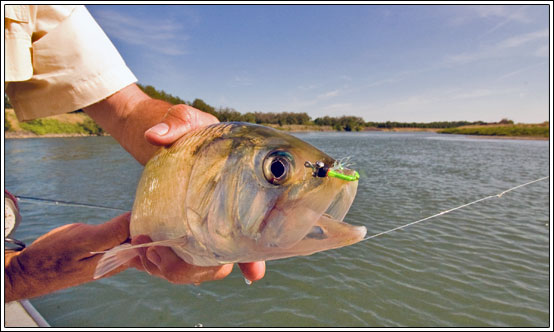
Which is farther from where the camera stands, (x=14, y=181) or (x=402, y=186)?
(x=14, y=181)

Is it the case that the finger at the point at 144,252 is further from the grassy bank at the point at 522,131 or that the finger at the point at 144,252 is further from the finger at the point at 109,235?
the grassy bank at the point at 522,131

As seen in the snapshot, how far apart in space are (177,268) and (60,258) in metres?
1.83

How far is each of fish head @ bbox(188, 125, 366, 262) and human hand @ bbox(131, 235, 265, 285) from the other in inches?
23.9

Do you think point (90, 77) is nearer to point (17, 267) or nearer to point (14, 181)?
point (17, 267)

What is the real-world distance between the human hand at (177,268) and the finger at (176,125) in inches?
23.8

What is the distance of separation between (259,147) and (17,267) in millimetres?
3266

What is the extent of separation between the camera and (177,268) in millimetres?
2008

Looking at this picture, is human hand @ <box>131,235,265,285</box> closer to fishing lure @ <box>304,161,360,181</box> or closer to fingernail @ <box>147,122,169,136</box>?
fingernail @ <box>147,122,169,136</box>

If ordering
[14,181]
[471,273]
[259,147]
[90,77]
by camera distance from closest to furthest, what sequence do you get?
[259,147]
[90,77]
[471,273]
[14,181]

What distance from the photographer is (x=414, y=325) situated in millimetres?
5562

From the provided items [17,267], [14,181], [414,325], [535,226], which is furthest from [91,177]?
[535,226]

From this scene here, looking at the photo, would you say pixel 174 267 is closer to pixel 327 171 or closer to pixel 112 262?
pixel 112 262

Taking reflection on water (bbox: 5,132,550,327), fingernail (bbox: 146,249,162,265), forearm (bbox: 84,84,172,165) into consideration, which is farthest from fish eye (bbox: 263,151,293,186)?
reflection on water (bbox: 5,132,550,327)

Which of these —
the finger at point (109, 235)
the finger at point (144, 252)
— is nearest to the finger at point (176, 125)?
the finger at point (144, 252)
